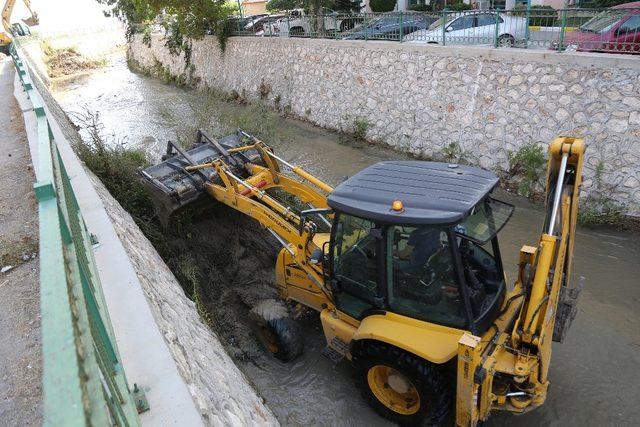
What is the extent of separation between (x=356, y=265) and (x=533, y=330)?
154cm

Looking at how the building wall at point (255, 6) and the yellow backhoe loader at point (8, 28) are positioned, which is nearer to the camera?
the yellow backhoe loader at point (8, 28)

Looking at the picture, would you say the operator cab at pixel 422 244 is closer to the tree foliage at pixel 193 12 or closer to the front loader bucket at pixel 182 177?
the front loader bucket at pixel 182 177

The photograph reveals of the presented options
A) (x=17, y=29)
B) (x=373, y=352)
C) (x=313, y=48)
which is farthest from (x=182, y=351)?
(x=17, y=29)

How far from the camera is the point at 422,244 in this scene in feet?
12.3

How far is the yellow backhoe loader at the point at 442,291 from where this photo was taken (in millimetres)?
3586

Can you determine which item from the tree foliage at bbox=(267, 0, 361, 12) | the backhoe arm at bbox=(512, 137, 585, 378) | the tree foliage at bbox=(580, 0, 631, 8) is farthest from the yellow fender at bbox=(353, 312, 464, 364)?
the tree foliage at bbox=(580, 0, 631, 8)

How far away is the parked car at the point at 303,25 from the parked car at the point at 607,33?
642 centimetres

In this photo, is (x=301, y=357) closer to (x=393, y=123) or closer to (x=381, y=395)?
→ (x=381, y=395)

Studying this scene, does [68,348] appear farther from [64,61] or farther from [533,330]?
[64,61]

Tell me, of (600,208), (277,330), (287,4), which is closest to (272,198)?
(277,330)

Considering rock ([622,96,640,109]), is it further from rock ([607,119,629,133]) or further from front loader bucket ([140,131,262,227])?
front loader bucket ([140,131,262,227])

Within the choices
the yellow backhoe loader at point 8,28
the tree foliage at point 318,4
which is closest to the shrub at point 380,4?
the tree foliage at point 318,4

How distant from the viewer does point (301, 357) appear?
5.35 m

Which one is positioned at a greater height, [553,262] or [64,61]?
[64,61]
